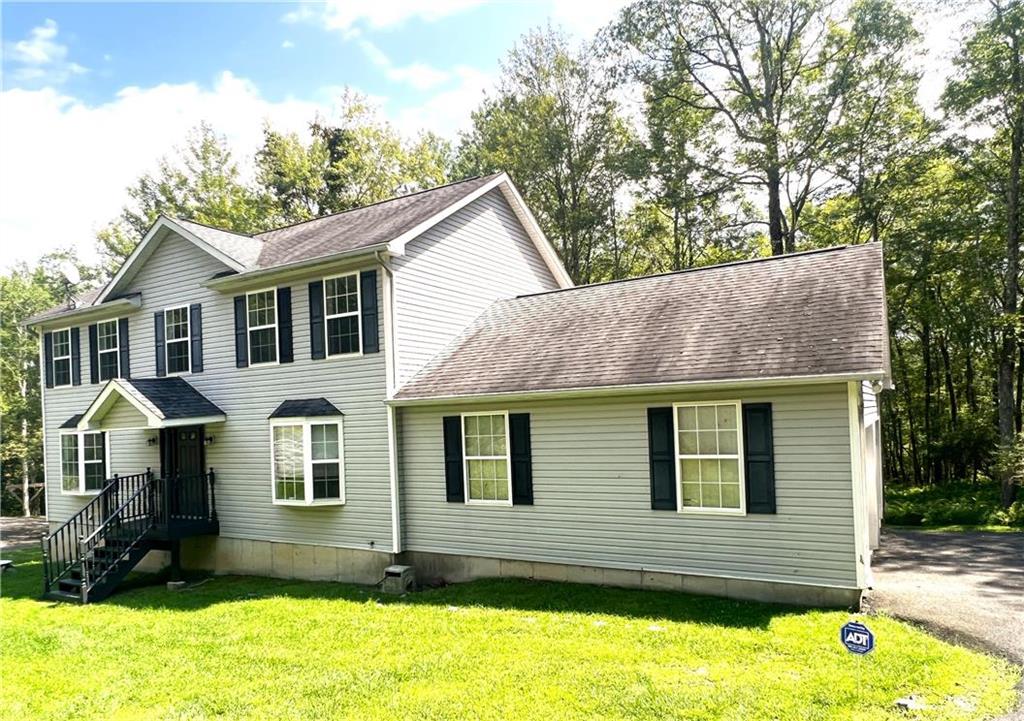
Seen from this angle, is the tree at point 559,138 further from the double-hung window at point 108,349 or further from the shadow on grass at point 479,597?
the shadow on grass at point 479,597

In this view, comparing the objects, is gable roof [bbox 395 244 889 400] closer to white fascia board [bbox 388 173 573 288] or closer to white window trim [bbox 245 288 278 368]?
white fascia board [bbox 388 173 573 288]

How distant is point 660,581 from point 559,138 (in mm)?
19656

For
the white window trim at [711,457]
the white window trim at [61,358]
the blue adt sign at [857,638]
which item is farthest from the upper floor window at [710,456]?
the white window trim at [61,358]

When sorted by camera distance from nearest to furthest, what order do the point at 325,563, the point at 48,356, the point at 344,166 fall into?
1. the point at 325,563
2. the point at 48,356
3. the point at 344,166

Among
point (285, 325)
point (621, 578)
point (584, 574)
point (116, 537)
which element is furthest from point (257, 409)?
point (621, 578)

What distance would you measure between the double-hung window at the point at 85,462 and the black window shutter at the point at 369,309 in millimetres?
8540

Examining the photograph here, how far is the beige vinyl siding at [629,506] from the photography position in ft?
27.1

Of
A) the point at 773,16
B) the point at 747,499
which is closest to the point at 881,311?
the point at 747,499

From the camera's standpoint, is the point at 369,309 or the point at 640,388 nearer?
the point at 640,388

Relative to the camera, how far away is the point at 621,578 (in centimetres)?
971

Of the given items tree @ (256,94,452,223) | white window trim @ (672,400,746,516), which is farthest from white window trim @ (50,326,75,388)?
white window trim @ (672,400,746,516)

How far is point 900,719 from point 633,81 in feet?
74.9

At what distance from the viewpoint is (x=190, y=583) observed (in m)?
13.1

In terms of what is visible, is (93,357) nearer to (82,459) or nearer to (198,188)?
(82,459)
